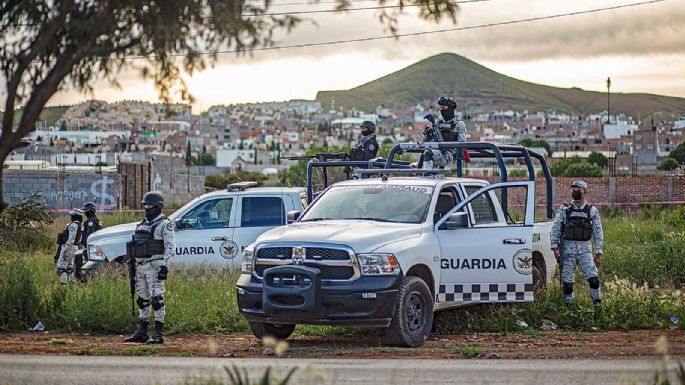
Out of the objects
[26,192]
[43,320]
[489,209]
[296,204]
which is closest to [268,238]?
[489,209]

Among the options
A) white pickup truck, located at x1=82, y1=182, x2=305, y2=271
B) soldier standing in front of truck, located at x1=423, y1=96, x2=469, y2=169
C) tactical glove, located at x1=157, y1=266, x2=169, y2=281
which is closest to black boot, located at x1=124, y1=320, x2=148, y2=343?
tactical glove, located at x1=157, y1=266, x2=169, y2=281

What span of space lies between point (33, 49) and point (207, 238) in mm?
10062

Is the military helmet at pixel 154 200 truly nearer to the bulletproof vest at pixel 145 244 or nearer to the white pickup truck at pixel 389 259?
the bulletproof vest at pixel 145 244

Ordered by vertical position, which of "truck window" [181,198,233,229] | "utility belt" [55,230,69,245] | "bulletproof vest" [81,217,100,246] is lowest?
Result: "utility belt" [55,230,69,245]

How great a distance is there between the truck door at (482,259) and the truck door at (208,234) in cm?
574

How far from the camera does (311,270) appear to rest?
41.6ft

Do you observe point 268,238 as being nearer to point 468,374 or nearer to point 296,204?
point 468,374

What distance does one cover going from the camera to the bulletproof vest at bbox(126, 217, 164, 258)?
14.2m

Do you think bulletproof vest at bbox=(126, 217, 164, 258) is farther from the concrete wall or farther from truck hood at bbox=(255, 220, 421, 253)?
the concrete wall

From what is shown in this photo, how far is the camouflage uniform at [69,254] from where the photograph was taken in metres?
21.0

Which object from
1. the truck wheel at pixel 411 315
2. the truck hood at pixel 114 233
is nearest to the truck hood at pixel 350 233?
the truck wheel at pixel 411 315

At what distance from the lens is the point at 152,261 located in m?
14.3

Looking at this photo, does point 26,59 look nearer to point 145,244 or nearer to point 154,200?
point 145,244

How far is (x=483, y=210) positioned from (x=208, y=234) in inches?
233
